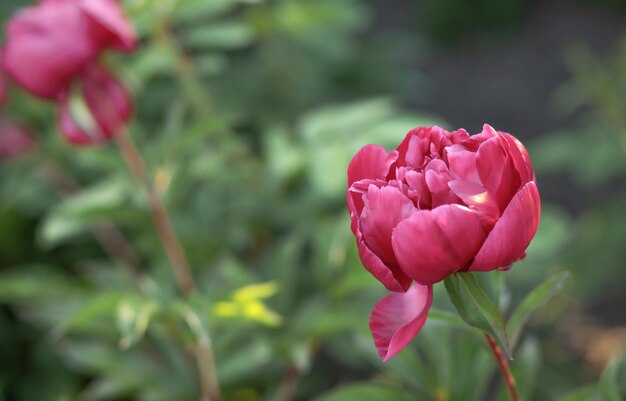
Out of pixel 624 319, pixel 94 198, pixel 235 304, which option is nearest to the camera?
pixel 235 304

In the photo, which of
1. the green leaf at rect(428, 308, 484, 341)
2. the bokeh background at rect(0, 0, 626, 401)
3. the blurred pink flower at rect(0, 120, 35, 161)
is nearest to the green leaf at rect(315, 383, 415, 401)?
the bokeh background at rect(0, 0, 626, 401)

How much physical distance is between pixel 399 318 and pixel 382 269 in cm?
4

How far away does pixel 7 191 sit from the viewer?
60.5 inches

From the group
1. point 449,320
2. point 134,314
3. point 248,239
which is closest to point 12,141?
point 248,239

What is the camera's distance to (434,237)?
512mm

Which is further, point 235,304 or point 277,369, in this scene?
point 277,369

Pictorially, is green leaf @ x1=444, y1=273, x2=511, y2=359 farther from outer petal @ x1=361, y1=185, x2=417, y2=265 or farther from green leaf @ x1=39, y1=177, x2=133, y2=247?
green leaf @ x1=39, y1=177, x2=133, y2=247

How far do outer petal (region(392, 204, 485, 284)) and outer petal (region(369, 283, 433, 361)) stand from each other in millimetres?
35

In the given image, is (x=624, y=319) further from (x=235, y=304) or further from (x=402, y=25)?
(x=402, y=25)

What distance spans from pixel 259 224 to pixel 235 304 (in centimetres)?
50

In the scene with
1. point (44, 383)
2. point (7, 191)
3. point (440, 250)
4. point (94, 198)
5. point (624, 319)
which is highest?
point (440, 250)

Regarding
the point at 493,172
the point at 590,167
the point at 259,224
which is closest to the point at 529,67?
the point at 590,167

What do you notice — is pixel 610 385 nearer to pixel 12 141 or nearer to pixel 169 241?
pixel 169 241

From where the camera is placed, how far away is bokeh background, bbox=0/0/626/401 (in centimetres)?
99
